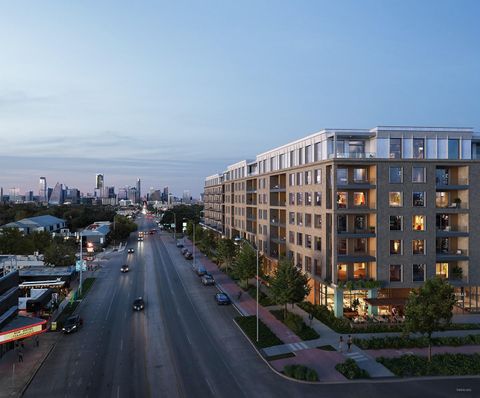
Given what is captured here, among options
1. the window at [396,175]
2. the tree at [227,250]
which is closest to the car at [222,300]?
the tree at [227,250]

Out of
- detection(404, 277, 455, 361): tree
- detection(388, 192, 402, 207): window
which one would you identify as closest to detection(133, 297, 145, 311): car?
detection(404, 277, 455, 361): tree

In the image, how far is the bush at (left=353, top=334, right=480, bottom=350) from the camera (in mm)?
34125

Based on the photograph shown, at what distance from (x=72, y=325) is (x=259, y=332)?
18716 mm

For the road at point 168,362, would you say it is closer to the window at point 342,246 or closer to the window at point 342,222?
the window at point 342,246

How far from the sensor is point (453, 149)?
45.5 m

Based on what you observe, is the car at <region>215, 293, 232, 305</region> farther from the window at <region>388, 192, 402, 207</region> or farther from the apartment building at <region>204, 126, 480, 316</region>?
the window at <region>388, 192, 402, 207</region>

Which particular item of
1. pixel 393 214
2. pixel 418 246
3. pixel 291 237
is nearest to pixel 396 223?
pixel 393 214

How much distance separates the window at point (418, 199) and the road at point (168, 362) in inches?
844

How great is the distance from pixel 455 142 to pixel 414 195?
323 inches

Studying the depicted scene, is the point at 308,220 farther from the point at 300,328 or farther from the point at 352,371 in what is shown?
the point at 352,371

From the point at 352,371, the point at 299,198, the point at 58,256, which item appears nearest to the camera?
the point at 352,371

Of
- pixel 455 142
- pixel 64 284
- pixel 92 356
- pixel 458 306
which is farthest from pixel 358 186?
pixel 64 284

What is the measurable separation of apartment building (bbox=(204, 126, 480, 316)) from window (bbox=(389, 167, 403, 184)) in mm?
114

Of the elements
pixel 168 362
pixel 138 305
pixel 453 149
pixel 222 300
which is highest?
pixel 453 149
